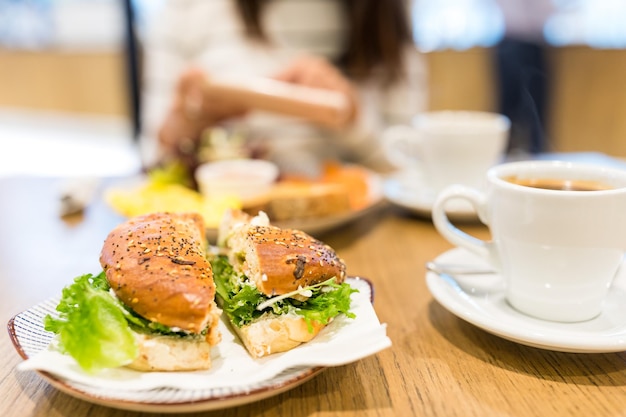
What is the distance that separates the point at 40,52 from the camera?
6035 millimetres

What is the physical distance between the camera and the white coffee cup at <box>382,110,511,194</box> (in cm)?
151

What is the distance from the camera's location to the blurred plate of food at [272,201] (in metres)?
1.36

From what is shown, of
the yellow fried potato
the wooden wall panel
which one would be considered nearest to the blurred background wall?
the wooden wall panel

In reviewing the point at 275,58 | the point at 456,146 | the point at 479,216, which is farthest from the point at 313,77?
the point at 479,216

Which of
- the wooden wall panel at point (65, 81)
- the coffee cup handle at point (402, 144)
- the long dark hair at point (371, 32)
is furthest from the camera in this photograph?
the wooden wall panel at point (65, 81)

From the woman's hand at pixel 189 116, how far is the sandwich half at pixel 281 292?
955mm

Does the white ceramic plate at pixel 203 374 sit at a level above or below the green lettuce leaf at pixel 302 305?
below

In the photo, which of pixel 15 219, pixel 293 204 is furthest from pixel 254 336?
pixel 15 219

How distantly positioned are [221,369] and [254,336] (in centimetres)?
6

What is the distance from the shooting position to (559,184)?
960 millimetres

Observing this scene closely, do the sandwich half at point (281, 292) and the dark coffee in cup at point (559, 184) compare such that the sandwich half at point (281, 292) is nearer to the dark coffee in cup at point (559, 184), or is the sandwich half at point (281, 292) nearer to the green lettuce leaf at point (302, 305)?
the green lettuce leaf at point (302, 305)

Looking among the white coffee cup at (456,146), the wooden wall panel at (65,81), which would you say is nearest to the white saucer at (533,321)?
the white coffee cup at (456,146)

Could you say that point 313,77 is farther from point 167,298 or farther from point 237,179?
point 167,298

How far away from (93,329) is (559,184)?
783mm
